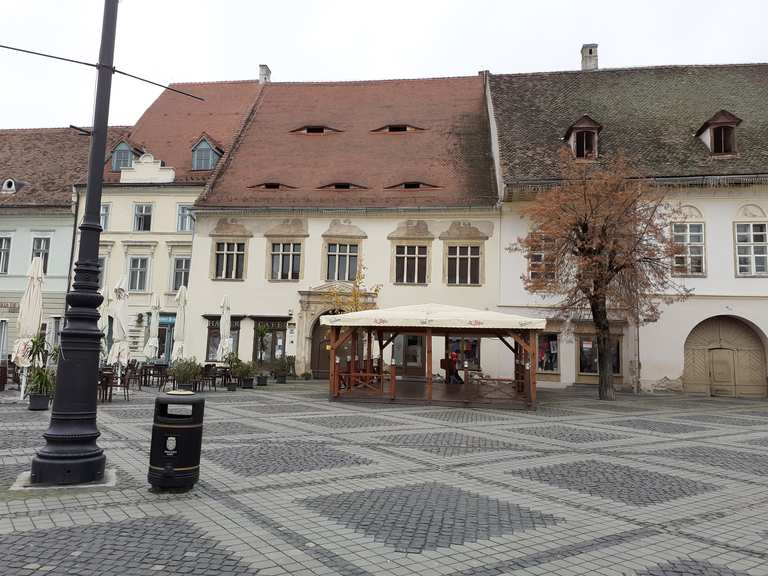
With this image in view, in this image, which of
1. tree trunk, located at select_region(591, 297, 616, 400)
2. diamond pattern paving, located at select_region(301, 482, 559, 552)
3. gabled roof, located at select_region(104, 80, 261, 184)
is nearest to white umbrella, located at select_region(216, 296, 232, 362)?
gabled roof, located at select_region(104, 80, 261, 184)

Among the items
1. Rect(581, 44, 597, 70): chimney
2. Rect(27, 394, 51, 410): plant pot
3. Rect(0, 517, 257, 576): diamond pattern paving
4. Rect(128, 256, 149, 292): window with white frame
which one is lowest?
Rect(0, 517, 257, 576): diamond pattern paving

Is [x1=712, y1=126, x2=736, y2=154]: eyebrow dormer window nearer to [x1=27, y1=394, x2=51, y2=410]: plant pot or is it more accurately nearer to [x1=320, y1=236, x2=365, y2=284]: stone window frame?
[x1=320, y1=236, x2=365, y2=284]: stone window frame

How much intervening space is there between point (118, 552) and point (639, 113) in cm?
2868

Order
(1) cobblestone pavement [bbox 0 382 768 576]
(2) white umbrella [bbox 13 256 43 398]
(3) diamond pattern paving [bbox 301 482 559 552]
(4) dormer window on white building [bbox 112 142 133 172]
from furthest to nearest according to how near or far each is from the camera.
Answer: (4) dormer window on white building [bbox 112 142 133 172] → (2) white umbrella [bbox 13 256 43 398] → (3) diamond pattern paving [bbox 301 482 559 552] → (1) cobblestone pavement [bbox 0 382 768 576]

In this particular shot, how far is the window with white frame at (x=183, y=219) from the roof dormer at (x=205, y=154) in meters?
2.47

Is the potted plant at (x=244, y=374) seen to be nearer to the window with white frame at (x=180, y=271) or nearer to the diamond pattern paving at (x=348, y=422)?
the window with white frame at (x=180, y=271)

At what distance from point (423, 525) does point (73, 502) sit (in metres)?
3.34

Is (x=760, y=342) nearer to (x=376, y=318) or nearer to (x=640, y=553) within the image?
(x=376, y=318)

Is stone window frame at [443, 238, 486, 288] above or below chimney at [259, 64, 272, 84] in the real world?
below

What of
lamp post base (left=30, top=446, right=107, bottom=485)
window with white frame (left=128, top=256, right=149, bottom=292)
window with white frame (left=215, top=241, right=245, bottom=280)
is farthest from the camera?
window with white frame (left=128, top=256, right=149, bottom=292)

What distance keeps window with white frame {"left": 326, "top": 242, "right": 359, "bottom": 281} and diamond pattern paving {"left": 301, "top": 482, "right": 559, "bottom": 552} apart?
2041cm

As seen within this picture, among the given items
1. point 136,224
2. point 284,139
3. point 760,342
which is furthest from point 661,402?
point 136,224

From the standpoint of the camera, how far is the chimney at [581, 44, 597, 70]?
106 ft

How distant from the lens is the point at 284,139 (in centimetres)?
3091
